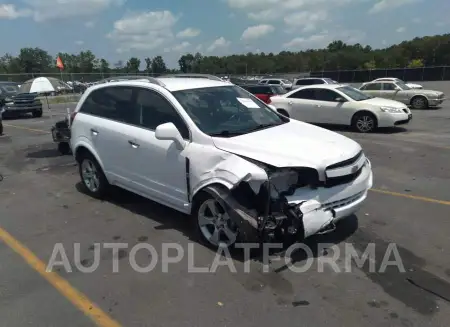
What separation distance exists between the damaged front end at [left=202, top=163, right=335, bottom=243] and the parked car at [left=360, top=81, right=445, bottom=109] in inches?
668

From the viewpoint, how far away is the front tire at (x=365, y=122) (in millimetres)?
12461

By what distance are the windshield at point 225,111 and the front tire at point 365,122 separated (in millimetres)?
8003

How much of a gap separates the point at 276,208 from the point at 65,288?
208cm

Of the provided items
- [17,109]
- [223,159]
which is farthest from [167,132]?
[17,109]

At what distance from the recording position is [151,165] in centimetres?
477

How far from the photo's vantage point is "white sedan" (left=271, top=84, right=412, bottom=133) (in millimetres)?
12352

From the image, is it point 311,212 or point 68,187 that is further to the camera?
point 68,187

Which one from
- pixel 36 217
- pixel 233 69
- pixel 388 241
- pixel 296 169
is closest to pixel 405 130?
pixel 388 241

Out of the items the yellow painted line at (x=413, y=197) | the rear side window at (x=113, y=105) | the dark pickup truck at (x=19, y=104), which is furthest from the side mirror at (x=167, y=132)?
the dark pickup truck at (x=19, y=104)

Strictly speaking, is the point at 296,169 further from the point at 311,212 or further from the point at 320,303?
the point at 320,303

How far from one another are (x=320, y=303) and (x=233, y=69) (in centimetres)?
7950

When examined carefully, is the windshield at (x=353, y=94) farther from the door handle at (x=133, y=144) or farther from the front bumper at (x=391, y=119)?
the door handle at (x=133, y=144)

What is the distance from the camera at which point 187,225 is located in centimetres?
491

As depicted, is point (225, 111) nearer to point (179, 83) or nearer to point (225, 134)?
point (225, 134)
